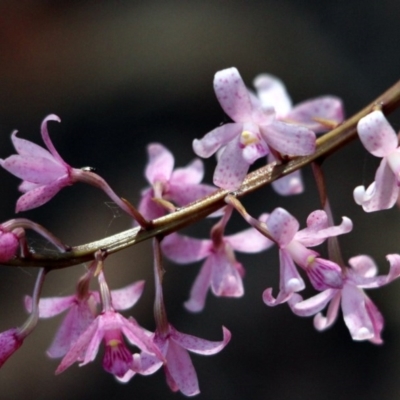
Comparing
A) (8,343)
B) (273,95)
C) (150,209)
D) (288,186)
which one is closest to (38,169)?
(8,343)

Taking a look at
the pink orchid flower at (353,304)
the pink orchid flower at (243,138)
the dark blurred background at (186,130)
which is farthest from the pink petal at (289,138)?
the dark blurred background at (186,130)

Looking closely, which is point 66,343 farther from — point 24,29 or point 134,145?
point 24,29

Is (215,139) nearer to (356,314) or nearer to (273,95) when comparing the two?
(356,314)

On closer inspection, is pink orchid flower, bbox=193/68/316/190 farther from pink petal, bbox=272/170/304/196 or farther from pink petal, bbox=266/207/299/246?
pink petal, bbox=272/170/304/196

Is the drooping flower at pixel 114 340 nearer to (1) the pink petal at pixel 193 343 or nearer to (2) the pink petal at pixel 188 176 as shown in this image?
(1) the pink petal at pixel 193 343

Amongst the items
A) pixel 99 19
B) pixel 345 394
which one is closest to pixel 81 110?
pixel 99 19

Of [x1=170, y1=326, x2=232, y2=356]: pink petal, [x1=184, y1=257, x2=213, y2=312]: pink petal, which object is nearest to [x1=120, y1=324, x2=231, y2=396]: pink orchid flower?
[x1=170, y1=326, x2=232, y2=356]: pink petal
